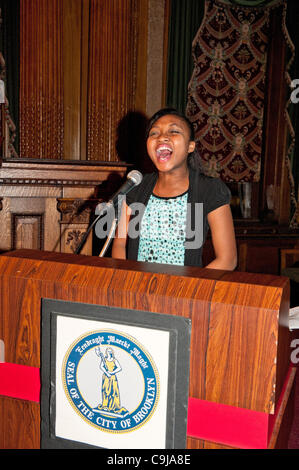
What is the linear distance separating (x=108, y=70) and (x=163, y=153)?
256 cm

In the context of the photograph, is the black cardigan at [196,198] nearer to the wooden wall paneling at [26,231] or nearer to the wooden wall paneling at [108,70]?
the wooden wall paneling at [26,231]

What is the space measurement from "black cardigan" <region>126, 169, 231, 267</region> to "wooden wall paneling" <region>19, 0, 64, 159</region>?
2.08 m

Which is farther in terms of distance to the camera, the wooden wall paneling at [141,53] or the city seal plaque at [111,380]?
the wooden wall paneling at [141,53]

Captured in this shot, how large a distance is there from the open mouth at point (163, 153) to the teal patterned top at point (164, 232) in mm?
174

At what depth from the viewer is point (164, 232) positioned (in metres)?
1.73

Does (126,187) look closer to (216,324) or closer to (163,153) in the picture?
(163,153)

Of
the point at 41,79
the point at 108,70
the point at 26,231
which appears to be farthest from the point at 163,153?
the point at 108,70

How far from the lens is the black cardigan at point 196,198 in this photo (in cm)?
171

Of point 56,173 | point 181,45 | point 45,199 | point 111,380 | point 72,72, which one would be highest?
point 181,45

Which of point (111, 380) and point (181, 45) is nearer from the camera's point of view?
point (111, 380)

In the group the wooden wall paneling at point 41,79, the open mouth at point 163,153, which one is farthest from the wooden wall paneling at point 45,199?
the wooden wall paneling at point 41,79

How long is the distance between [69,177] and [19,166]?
22cm

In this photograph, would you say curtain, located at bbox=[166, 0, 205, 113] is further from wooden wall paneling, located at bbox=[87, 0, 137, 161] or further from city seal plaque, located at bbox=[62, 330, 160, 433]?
city seal plaque, located at bbox=[62, 330, 160, 433]
